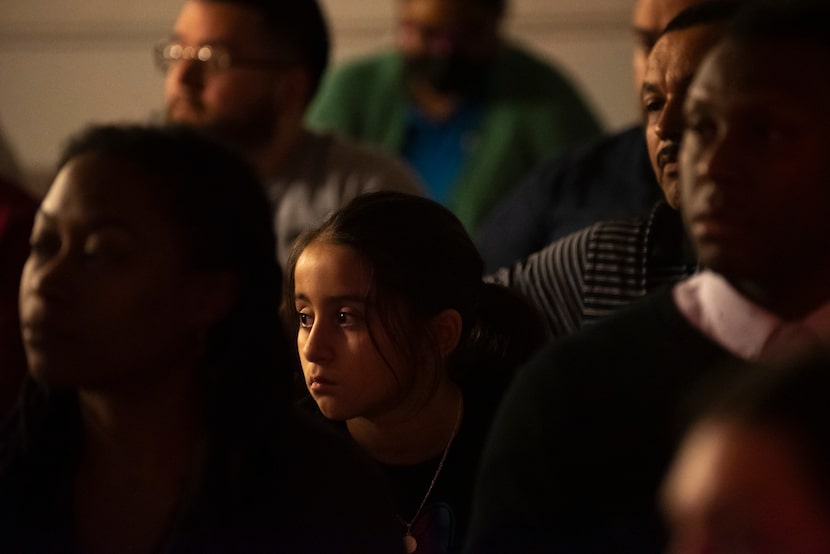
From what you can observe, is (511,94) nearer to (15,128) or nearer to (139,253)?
(15,128)

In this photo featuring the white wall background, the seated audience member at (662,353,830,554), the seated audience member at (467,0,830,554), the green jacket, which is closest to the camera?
the seated audience member at (662,353,830,554)

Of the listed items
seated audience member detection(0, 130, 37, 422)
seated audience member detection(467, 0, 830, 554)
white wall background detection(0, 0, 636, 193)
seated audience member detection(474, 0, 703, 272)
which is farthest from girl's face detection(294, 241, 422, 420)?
white wall background detection(0, 0, 636, 193)

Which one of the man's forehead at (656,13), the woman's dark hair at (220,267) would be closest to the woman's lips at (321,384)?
the woman's dark hair at (220,267)

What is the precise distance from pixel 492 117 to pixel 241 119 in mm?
1052

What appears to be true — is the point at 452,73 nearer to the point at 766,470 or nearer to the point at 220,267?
the point at 220,267

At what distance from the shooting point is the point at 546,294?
1819 millimetres

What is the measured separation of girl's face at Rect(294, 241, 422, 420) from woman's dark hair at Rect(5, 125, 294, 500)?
0.82 ft

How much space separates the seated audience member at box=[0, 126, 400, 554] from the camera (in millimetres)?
1252

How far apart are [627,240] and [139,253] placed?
69 cm

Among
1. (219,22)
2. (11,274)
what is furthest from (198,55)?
(11,274)

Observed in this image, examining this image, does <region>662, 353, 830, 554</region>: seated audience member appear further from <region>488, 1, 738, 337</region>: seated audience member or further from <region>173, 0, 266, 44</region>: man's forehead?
<region>173, 0, 266, 44</region>: man's forehead

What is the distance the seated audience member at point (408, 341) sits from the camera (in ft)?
5.31

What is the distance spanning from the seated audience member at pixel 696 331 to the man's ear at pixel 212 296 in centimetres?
28

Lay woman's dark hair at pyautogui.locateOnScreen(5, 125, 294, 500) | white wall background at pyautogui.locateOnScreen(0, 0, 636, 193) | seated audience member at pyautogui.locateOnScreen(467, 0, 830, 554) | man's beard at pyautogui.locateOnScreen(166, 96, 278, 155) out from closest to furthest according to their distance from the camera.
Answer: seated audience member at pyautogui.locateOnScreen(467, 0, 830, 554), woman's dark hair at pyautogui.locateOnScreen(5, 125, 294, 500), man's beard at pyautogui.locateOnScreen(166, 96, 278, 155), white wall background at pyautogui.locateOnScreen(0, 0, 636, 193)
